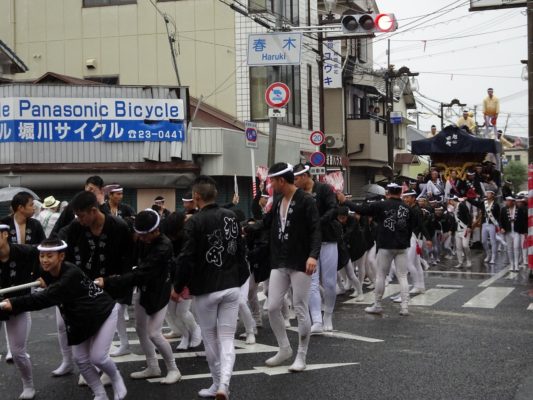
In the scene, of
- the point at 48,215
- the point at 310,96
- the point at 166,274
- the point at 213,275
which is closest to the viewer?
the point at 213,275

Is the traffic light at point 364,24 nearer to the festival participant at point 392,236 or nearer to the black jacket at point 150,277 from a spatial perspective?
the festival participant at point 392,236

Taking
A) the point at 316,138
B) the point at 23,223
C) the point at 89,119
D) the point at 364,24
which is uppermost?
the point at 364,24

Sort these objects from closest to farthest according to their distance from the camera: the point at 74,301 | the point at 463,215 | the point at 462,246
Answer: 1. the point at 74,301
2. the point at 462,246
3. the point at 463,215

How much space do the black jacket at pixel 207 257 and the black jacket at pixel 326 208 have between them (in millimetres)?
3002

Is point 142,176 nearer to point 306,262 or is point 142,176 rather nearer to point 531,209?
point 531,209

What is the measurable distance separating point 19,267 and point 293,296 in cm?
261

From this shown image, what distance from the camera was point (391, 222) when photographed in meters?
11.3

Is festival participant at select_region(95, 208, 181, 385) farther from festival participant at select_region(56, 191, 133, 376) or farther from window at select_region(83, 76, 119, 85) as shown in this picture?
window at select_region(83, 76, 119, 85)

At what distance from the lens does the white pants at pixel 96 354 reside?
6242 mm

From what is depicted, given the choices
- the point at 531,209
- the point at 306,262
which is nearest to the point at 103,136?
the point at 531,209

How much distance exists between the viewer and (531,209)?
16.1 m

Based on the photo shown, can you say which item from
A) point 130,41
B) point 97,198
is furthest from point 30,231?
point 130,41

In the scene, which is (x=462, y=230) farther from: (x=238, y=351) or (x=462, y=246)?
(x=238, y=351)

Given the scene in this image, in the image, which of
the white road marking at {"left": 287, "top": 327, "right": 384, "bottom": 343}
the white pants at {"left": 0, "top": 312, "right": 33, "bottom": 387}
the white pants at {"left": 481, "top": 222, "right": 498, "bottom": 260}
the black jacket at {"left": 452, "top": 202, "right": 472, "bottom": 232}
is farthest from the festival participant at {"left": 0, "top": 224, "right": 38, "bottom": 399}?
the white pants at {"left": 481, "top": 222, "right": 498, "bottom": 260}
